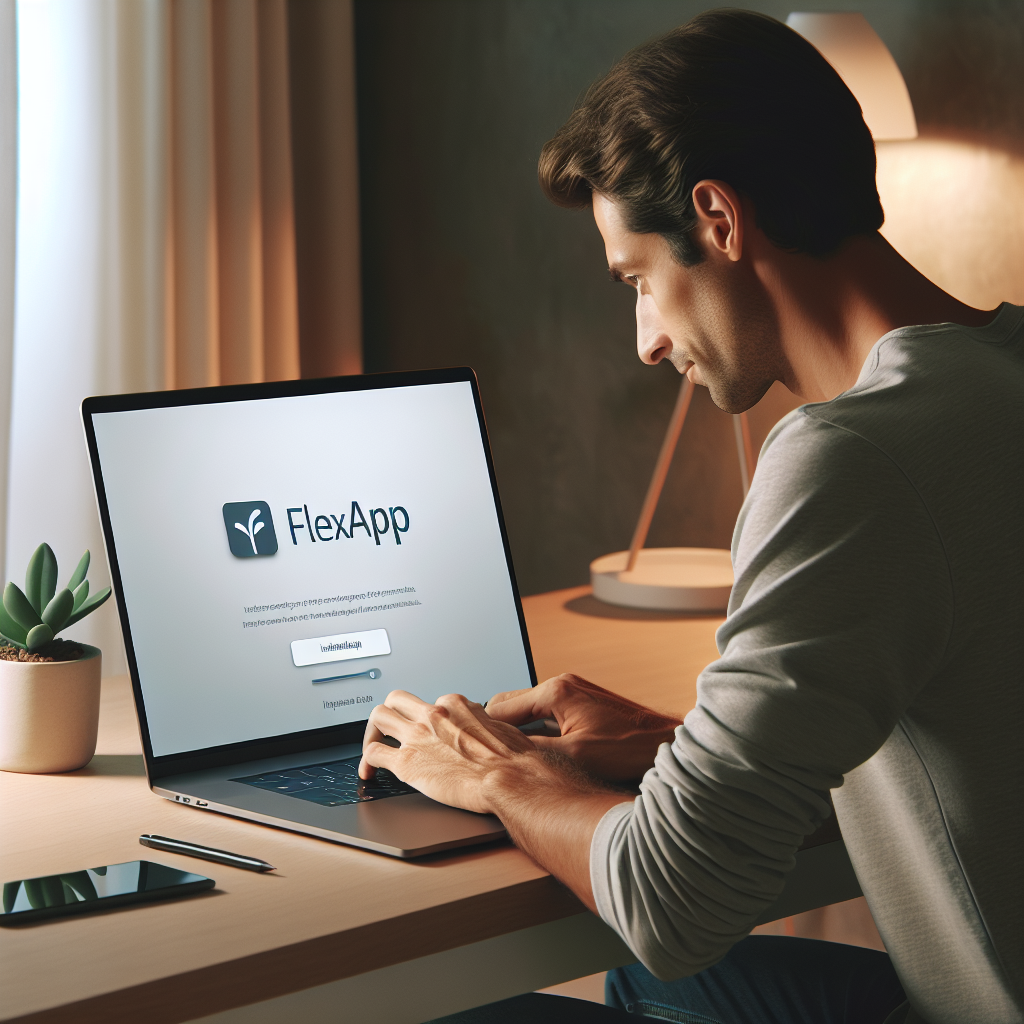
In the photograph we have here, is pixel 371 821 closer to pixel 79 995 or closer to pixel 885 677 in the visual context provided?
pixel 79 995

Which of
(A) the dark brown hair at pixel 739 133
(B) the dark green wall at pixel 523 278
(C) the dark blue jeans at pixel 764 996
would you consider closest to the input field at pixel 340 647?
(C) the dark blue jeans at pixel 764 996

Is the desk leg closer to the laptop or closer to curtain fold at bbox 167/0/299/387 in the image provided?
the laptop

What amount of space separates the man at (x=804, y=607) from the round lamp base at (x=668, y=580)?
2.07 feet

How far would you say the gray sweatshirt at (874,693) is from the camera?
0.71 meters

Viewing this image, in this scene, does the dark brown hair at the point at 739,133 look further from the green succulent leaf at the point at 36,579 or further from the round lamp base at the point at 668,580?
the round lamp base at the point at 668,580

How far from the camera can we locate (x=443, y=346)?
2.82m

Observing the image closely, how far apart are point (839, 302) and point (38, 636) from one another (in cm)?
70

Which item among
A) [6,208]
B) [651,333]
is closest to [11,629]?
[651,333]

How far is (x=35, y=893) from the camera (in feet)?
2.46

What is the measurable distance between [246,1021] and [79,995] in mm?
98

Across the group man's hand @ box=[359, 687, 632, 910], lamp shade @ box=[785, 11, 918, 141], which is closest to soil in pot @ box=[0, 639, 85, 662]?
man's hand @ box=[359, 687, 632, 910]

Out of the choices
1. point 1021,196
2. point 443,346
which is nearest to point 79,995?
point 1021,196

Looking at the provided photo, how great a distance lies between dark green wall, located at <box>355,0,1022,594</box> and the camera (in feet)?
7.76

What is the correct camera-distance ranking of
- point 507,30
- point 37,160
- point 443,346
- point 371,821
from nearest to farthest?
point 371,821 < point 37,160 < point 507,30 < point 443,346
